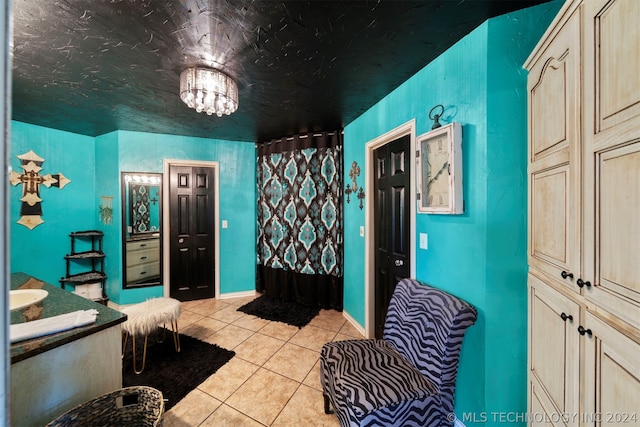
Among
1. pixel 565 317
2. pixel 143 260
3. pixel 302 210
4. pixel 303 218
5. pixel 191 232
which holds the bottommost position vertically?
pixel 143 260

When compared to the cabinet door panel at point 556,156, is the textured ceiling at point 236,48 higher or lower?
higher

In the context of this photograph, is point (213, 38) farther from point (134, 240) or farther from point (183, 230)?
point (134, 240)

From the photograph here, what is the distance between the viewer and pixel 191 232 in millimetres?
3633

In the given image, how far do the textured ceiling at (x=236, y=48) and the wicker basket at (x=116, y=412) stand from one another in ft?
6.18

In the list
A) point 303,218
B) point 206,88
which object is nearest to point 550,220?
point 206,88

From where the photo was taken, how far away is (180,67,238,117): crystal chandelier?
70.2 inches

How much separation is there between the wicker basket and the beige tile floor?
2.27 feet

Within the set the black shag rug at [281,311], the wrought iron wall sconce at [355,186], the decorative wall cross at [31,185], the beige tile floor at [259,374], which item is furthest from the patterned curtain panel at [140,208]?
the wrought iron wall sconce at [355,186]

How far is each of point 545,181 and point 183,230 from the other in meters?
3.90

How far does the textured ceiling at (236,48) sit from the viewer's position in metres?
1.30

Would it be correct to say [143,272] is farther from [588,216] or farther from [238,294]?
[588,216]

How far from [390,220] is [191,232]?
287 centimetres

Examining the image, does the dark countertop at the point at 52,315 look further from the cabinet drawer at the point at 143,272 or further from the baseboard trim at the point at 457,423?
the baseboard trim at the point at 457,423

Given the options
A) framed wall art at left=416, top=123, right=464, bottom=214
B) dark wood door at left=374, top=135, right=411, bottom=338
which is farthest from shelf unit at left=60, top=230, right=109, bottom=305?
framed wall art at left=416, top=123, right=464, bottom=214
